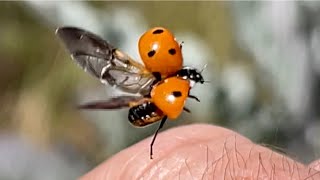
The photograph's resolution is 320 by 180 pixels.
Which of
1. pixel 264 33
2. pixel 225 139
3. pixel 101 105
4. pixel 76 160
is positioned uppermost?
pixel 101 105

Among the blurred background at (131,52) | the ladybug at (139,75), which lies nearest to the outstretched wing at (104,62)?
the ladybug at (139,75)

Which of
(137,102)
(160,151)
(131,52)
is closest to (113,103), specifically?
(137,102)

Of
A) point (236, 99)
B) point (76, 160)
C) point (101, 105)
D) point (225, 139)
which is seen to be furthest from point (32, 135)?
point (101, 105)

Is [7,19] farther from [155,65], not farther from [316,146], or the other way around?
[155,65]

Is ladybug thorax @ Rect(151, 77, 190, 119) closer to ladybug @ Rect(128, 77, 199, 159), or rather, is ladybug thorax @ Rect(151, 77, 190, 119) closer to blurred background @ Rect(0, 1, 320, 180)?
ladybug @ Rect(128, 77, 199, 159)

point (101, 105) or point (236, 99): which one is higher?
point (101, 105)

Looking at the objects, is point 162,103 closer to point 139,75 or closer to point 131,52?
point 139,75

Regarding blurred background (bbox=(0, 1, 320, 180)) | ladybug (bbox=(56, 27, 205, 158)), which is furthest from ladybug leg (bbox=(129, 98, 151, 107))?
blurred background (bbox=(0, 1, 320, 180))
